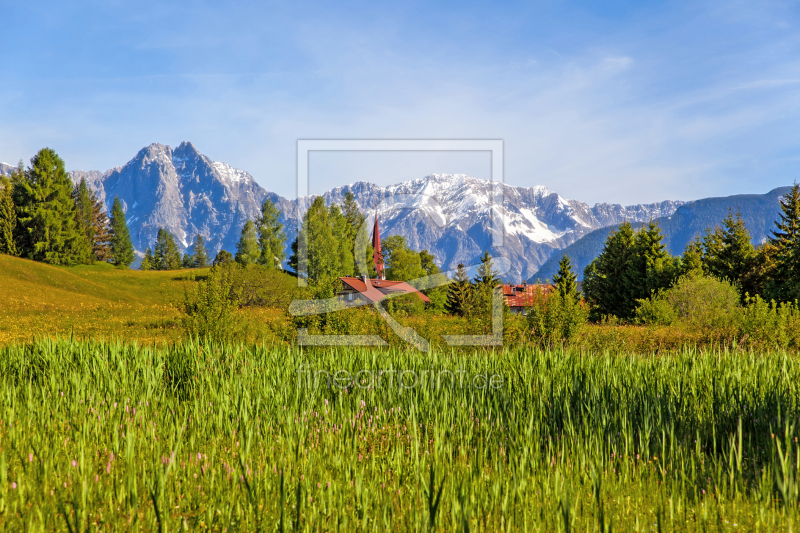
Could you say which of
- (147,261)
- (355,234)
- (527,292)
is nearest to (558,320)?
(355,234)

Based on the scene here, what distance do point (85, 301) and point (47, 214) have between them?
878 inches

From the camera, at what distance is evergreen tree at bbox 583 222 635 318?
4069 cm

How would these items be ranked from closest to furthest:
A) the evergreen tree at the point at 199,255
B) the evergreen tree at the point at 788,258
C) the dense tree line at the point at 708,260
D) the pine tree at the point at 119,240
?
the evergreen tree at the point at 788,258 < the dense tree line at the point at 708,260 < the pine tree at the point at 119,240 < the evergreen tree at the point at 199,255

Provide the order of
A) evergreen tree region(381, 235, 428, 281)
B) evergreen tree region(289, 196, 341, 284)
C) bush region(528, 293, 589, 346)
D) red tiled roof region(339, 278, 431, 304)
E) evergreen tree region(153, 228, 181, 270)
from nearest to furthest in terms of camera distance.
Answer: evergreen tree region(381, 235, 428, 281) < red tiled roof region(339, 278, 431, 304) < evergreen tree region(289, 196, 341, 284) < bush region(528, 293, 589, 346) < evergreen tree region(153, 228, 181, 270)

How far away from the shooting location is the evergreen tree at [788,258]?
99.0ft

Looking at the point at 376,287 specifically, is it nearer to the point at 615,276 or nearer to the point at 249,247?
the point at 615,276

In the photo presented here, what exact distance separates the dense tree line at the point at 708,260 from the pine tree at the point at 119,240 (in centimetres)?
7304

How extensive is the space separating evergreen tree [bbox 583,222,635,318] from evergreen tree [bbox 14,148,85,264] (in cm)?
5548

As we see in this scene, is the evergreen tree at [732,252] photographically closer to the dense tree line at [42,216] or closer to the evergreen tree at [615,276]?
the evergreen tree at [615,276]

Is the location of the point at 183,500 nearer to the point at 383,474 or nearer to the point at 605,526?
the point at 383,474

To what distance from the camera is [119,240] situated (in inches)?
3098

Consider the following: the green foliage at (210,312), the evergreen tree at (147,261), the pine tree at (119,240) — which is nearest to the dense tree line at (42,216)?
the pine tree at (119,240)

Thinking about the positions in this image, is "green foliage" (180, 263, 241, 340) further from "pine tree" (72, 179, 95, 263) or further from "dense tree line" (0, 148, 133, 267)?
"pine tree" (72, 179, 95, 263)

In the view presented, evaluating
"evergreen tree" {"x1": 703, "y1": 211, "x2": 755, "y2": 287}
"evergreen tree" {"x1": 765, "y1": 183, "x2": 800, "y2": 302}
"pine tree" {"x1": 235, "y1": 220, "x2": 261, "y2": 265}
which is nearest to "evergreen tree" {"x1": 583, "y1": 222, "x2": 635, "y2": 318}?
"evergreen tree" {"x1": 703, "y1": 211, "x2": 755, "y2": 287}
